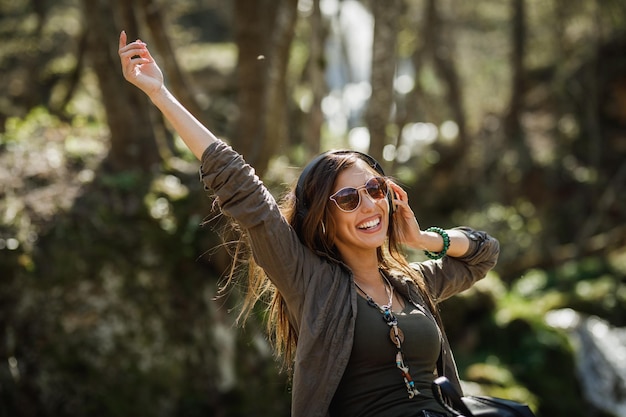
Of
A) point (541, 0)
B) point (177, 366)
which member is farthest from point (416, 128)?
point (177, 366)

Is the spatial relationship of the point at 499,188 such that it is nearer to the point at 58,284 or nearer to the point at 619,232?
the point at 619,232

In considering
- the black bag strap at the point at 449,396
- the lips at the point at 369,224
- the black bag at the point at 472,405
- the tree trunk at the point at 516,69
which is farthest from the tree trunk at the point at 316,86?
the tree trunk at the point at 516,69

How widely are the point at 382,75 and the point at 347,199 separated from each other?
461 cm

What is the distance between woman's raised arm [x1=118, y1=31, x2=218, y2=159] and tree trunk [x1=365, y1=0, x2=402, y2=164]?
457cm

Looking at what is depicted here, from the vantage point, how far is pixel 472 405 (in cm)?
279

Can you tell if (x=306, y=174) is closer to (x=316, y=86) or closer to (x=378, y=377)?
(x=378, y=377)

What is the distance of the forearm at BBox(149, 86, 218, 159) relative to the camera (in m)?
2.78

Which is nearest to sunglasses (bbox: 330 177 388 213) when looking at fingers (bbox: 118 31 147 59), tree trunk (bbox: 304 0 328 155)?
fingers (bbox: 118 31 147 59)

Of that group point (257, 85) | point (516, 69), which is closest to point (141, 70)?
point (257, 85)

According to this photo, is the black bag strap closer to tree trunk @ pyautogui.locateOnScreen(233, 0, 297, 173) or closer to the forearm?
the forearm

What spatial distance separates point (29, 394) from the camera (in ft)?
23.6

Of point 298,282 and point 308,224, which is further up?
point 308,224

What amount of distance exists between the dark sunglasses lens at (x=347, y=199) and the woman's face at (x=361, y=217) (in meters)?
0.02

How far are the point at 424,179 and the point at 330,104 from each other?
438 centimetres
